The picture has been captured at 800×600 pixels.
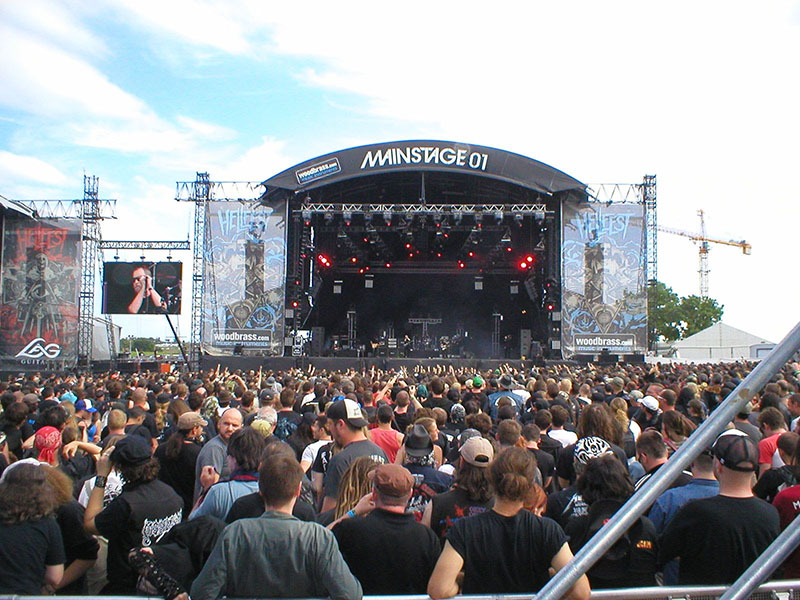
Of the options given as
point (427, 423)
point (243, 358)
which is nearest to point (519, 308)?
point (243, 358)

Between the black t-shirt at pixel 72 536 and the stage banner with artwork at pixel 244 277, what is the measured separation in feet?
68.3

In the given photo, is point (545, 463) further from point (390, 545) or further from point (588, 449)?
point (390, 545)

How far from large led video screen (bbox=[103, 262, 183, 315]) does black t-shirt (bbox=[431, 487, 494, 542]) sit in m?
27.1

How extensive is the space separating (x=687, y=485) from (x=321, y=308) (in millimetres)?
28978

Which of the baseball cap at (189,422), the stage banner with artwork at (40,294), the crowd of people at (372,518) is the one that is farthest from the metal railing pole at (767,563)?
the stage banner with artwork at (40,294)

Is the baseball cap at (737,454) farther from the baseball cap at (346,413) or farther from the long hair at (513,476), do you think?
the baseball cap at (346,413)

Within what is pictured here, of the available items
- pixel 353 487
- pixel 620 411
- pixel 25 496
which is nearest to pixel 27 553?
pixel 25 496

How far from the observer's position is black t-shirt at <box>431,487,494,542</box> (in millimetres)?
3227

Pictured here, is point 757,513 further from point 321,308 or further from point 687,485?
point 321,308

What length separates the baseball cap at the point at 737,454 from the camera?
290 centimetres

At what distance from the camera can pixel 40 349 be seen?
24875 millimetres

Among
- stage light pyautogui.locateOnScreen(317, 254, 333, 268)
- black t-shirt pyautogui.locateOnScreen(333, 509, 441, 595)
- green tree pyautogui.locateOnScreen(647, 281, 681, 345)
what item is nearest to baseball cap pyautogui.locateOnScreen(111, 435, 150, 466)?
black t-shirt pyautogui.locateOnScreen(333, 509, 441, 595)

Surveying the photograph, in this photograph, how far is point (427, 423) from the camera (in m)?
4.75

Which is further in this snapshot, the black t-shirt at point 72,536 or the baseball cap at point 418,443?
the baseball cap at point 418,443
